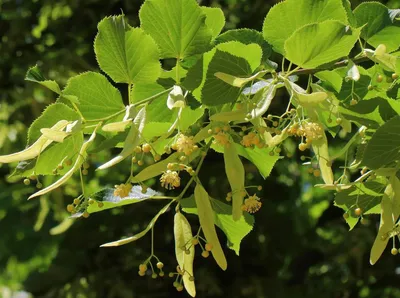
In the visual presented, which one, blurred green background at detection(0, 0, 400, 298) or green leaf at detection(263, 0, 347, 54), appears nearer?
green leaf at detection(263, 0, 347, 54)

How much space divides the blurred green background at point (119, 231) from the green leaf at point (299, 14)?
1075mm

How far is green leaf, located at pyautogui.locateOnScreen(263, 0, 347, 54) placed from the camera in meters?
0.59

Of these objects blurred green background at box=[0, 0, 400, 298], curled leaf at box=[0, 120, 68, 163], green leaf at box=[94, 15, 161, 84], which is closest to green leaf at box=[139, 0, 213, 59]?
green leaf at box=[94, 15, 161, 84]

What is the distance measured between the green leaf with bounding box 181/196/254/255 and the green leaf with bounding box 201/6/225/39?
17 centimetres

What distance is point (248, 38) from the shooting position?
2.05 feet

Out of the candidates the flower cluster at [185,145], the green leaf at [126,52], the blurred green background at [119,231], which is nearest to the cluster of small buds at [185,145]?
the flower cluster at [185,145]

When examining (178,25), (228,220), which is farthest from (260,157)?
(178,25)

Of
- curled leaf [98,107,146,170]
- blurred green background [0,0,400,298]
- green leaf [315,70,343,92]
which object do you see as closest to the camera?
curled leaf [98,107,146,170]

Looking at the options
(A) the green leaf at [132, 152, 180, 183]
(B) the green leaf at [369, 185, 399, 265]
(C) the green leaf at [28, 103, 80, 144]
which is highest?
(C) the green leaf at [28, 103, 80, 144]

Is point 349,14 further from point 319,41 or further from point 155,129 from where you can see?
point 155,129

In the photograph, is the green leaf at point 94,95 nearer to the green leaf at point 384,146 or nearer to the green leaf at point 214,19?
the green leaf at point 214,19

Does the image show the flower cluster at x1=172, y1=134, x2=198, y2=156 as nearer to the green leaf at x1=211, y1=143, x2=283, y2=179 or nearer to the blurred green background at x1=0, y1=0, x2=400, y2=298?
the green leaf at x1=211, y1=143, x2=283, y2=179

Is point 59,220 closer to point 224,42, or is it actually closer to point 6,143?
point 6,143

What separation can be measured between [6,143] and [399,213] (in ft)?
4.93
